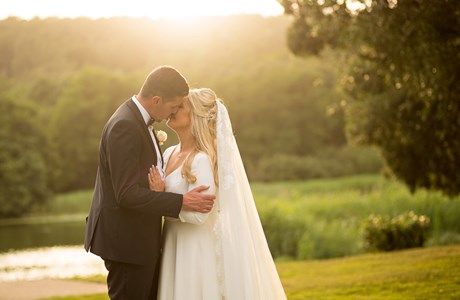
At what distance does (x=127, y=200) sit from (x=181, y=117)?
766mm

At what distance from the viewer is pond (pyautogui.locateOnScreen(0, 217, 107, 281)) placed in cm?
1678

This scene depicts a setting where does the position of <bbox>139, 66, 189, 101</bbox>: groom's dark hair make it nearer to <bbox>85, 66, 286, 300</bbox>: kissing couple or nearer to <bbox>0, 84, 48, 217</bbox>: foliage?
<bbox>85, 66, 286, 300</bbox>: kissing couple

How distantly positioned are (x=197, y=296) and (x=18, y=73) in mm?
78981

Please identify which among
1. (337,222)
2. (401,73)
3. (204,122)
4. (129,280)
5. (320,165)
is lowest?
(320,165)

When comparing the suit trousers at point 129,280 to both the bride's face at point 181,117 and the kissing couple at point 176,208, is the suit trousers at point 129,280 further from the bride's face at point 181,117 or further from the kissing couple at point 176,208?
the bride's face at point 181,117

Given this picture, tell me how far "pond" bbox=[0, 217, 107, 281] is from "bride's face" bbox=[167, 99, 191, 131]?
10.6 metres

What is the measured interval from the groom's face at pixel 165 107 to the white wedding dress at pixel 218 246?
1.15 ft

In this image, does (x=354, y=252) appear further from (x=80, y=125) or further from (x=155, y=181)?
(x=80, y=125)

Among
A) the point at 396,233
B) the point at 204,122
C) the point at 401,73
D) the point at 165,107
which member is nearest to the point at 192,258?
the point at 204,122

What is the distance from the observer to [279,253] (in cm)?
1786

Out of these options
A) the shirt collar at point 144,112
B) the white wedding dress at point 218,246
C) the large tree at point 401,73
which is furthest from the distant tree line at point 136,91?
the shirt collar at point 144,112

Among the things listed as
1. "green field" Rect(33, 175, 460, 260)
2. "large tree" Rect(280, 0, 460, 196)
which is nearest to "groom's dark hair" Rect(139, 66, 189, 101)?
"large tree" Rect(280, 0, 460, 196)

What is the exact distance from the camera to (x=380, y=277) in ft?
34.1

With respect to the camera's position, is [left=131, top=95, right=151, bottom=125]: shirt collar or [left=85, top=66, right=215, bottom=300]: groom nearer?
[left=85, top=66, right=215, bottom=300]: groom
